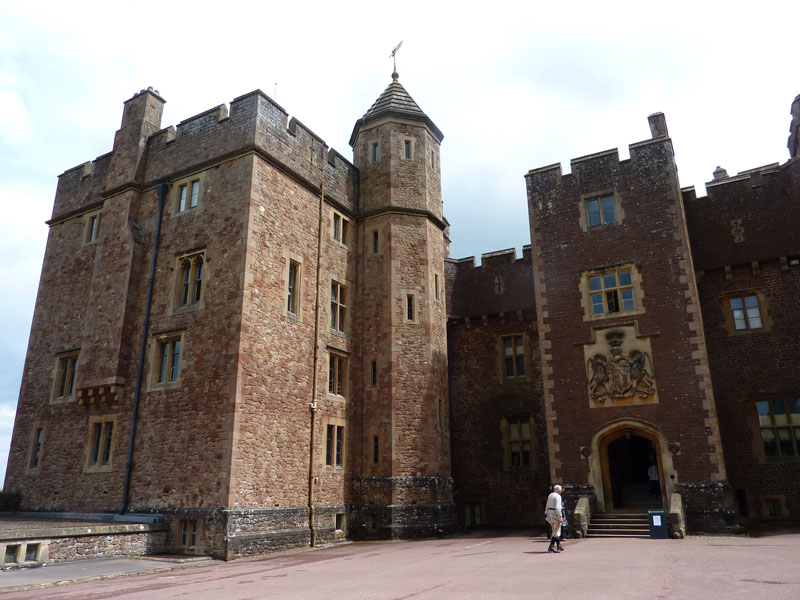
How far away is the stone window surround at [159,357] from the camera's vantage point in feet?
58.5

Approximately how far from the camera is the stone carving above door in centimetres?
1838

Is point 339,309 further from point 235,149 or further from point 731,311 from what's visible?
point 731,311

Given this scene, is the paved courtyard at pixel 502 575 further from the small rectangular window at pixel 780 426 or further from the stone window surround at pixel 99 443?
the stone window surround at pixel 99 443

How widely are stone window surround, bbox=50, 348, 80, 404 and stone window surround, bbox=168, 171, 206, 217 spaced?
6.49 m

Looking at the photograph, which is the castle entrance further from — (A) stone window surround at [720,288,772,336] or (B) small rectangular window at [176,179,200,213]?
(B) small rectangular window at [176,179,200,213]

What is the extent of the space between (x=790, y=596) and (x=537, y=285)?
14.4m

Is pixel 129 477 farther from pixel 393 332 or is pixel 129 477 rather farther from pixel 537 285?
pixel 537 285

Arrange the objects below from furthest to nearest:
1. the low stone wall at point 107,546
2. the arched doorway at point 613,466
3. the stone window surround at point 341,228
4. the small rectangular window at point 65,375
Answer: the stone window surround at point 341,228 → the small rectangular window at point 65,375 → the arched doorway at point 613,466 → the low stone wall at point 107,546

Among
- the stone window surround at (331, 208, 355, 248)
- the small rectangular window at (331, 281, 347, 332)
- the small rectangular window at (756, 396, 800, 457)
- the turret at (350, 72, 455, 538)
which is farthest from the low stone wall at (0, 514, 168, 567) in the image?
the small rectangular window at (756, 396, 800, 457)

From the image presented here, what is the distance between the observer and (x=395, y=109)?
2433cm

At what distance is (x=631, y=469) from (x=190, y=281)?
19.6m

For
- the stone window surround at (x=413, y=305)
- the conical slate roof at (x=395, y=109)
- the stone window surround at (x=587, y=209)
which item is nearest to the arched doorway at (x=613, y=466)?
the stone window surround at (x=587, y=209)

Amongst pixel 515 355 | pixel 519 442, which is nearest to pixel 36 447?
pixel 519 442

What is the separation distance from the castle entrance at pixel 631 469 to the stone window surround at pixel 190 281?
1507 centimetres
